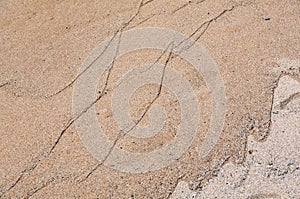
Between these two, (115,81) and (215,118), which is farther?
(115,81)

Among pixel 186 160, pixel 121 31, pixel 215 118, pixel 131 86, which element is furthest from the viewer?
pixel 121 31

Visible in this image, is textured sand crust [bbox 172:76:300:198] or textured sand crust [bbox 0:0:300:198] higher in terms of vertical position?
textured sand crust [bbox 0:0:300:198]

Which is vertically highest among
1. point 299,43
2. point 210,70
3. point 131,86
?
point 131,86

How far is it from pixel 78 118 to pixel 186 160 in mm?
Answer: 566

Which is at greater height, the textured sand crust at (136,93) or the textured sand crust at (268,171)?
the textured sand crust at (136,93)

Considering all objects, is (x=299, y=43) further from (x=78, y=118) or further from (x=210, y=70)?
(x=78, y=118)

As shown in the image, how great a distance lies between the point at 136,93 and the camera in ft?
7.29

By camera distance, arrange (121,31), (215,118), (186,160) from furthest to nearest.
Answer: (121,31), (215,118), (186,160)

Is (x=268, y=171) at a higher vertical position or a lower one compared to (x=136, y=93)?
lower

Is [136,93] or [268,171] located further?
[136,93]

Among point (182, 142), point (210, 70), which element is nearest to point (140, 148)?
point (182, 142)

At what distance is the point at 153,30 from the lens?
98.3 inches

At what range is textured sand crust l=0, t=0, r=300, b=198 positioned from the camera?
6.32 feet

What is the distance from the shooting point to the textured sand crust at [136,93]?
6.32 feet
